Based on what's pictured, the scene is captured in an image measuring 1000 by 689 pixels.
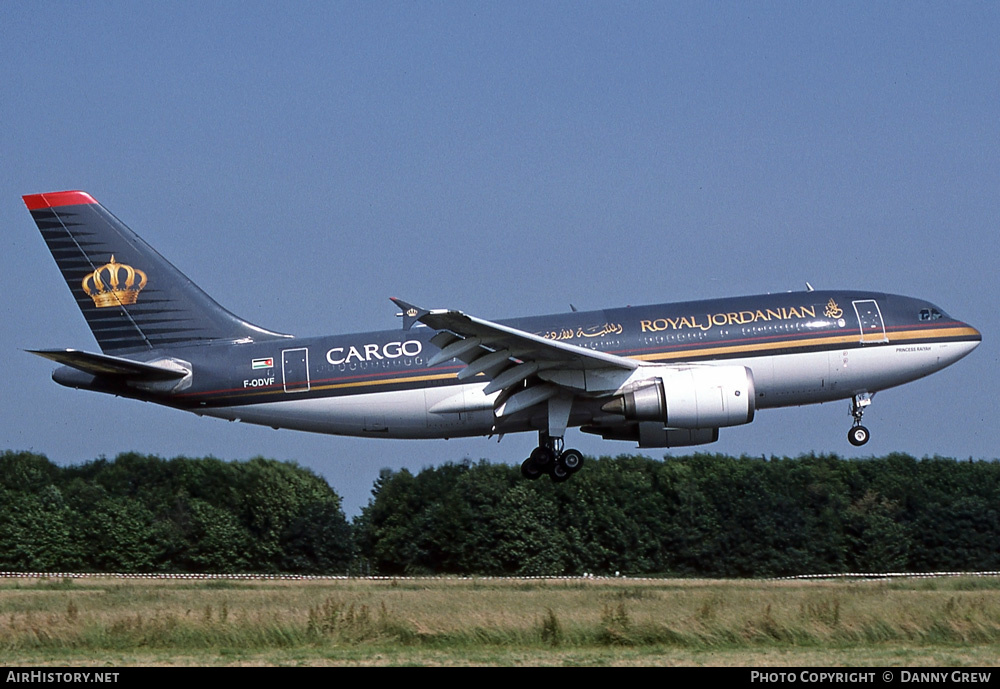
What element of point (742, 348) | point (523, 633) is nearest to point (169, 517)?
point (742, 348)

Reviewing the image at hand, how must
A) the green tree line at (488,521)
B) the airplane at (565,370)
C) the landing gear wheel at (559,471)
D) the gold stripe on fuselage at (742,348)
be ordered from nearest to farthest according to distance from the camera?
1. the airplane at (565,370)
2. the gold stripe on fuselage at (742,348)
3. the landing gear wheel at (559,471)
4. the green tree line at (488,521)

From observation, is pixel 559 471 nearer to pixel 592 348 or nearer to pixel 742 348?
pixel 592 348

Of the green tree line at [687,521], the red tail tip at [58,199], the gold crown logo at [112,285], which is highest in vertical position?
the red tail tip at [58,199]

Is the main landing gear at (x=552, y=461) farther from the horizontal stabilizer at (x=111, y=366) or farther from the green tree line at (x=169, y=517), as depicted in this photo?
the green tree line at (x=169, y=517)

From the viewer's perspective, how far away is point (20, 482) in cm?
6159

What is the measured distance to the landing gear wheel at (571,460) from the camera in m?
31.7

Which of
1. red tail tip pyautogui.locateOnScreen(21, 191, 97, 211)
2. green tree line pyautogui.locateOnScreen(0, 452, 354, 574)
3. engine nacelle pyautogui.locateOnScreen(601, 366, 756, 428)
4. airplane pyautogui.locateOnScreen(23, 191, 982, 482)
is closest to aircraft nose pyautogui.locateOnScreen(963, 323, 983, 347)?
airplane pyautogui.locateOnScreen(23, 191, 982, 482)

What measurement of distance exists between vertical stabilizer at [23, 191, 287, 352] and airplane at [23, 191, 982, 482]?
10.1 inches

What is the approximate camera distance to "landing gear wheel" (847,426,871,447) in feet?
105

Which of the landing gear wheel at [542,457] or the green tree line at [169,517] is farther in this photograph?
the green tree line at [169,517]

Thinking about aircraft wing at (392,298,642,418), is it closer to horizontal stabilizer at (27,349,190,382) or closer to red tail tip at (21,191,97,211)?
horizontal stabilizer at (27,349,190,382)

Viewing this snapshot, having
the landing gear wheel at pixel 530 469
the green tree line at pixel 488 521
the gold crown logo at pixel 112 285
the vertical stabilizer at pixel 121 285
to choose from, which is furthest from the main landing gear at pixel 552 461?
the green tree line at pixel 488 521

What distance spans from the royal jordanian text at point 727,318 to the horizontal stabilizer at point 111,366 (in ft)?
35.3
